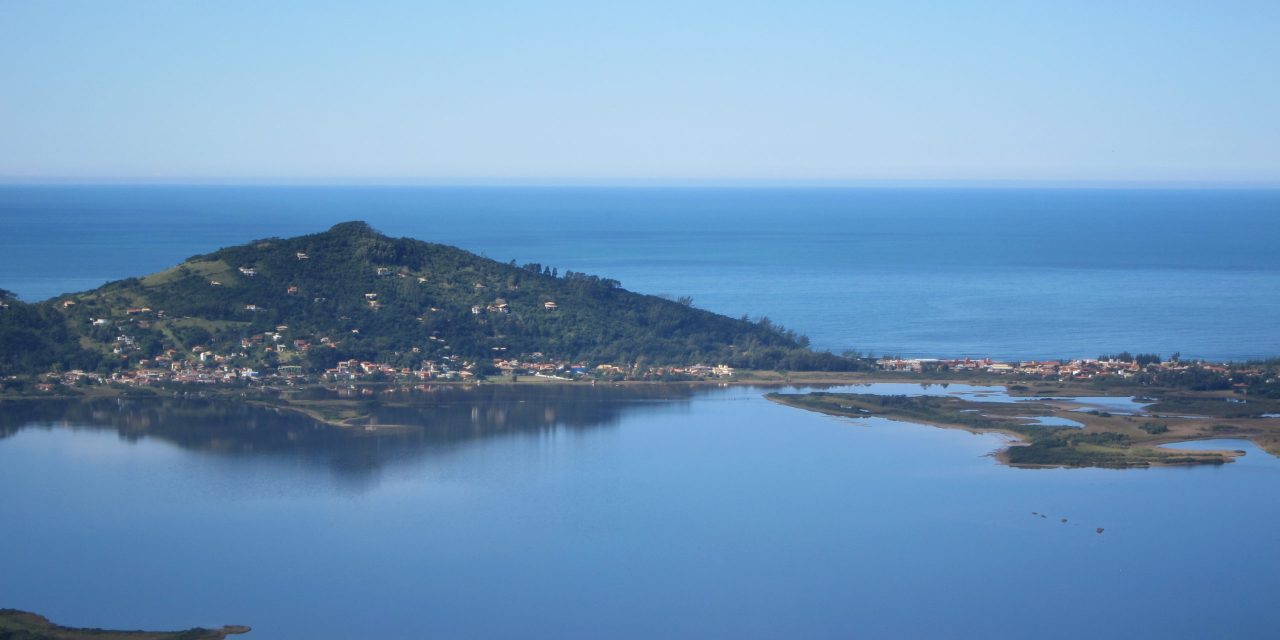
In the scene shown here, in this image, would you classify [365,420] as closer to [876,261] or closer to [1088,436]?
[1088,436]

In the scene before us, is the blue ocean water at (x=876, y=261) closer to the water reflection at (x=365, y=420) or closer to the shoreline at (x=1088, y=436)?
the shoreline at (x=1088, y=436)

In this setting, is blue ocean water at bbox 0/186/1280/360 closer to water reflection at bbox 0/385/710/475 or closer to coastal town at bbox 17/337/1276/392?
coastal town at bbox 17/337/1276/392

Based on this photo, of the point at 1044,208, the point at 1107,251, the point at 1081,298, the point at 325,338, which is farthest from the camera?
the point at 1044,208

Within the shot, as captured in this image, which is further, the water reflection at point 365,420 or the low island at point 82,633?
the water reflection at point 365,420

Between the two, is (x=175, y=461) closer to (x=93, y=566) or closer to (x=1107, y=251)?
(x=93, y=566)

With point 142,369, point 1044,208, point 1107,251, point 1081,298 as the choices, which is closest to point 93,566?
point 142,369

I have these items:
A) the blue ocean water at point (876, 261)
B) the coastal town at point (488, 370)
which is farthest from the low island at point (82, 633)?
the blue ocean water at point (876, 261)

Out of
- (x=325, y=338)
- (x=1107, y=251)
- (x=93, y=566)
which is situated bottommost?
(x=93, y=566)
